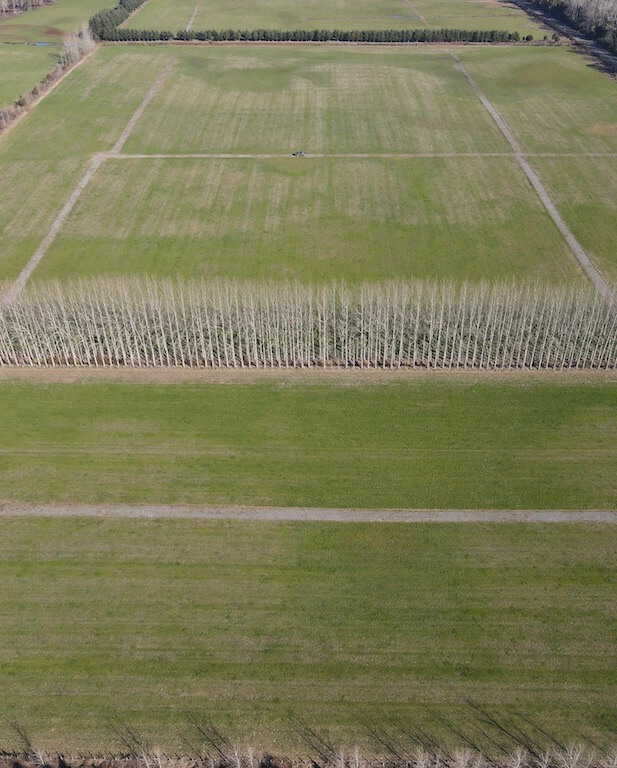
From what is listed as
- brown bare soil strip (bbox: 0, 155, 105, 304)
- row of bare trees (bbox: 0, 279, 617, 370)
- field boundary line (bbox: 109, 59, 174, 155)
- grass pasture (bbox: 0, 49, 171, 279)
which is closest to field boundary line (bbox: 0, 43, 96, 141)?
grass pasture (bbox: 0, 49, 171, 279)

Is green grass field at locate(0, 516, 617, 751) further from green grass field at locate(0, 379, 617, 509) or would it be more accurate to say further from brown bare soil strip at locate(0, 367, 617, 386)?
brown bare soil strip at locate(0, 367, 617, 386)

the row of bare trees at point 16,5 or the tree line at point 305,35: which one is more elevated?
the row of bare trees at point 16,5

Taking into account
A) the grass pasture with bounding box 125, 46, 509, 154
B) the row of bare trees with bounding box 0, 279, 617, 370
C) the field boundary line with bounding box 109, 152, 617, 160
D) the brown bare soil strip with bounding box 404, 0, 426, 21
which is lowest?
the row of bare trees with bounding box 0, 279, 617, 370

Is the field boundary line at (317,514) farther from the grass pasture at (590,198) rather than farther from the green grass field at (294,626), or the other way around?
the grass pasture at (590,198)

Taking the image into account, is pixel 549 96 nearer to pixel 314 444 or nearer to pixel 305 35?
pixel 305 35

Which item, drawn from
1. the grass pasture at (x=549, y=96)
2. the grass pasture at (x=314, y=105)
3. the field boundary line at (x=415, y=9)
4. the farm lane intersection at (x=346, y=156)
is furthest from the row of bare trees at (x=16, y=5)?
the grass pasture at (x=549, y=96)

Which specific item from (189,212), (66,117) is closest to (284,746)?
(189,212)

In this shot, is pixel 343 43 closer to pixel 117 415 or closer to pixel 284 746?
pixel 117 415

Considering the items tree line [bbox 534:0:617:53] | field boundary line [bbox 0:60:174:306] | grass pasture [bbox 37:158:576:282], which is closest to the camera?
field boundary line [bbox 0:60:174:306]
